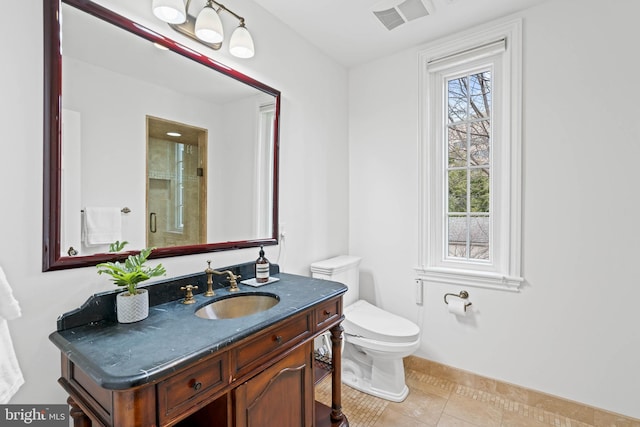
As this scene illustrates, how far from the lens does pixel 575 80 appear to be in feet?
5.99

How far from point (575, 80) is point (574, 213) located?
787 millimetres

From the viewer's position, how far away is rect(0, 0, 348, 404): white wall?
3.36 feet

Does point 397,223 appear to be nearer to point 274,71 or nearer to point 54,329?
point 274,71

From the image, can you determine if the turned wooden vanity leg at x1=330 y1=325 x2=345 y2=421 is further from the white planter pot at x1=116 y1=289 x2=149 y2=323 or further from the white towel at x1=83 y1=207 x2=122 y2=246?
the white towel at x1=83 y1=207 x2=122 y2=246

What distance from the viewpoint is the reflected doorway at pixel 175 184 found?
138cm

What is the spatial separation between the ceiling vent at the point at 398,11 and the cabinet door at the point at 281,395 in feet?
6.51

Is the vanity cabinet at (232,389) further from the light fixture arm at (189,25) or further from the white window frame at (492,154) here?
the light fixture arm at (189,25)

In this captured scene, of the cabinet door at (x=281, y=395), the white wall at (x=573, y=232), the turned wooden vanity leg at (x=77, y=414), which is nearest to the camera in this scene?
the turned wooden vanity leg at (x=77, y=414)

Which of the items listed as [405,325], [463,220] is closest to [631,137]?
[463,220]

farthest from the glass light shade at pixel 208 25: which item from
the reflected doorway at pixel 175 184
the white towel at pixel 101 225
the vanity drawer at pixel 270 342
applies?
the vanity drawer at pixel 270 342

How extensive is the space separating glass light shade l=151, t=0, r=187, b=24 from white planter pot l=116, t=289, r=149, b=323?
1171 millimetres

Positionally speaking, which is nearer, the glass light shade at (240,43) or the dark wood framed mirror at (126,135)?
the dark wood framed mirror at (126,135)

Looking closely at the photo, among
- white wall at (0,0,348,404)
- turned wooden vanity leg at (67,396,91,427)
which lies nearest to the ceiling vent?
white wall at (0,0,348,404)

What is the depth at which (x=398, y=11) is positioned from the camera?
1.95 m
